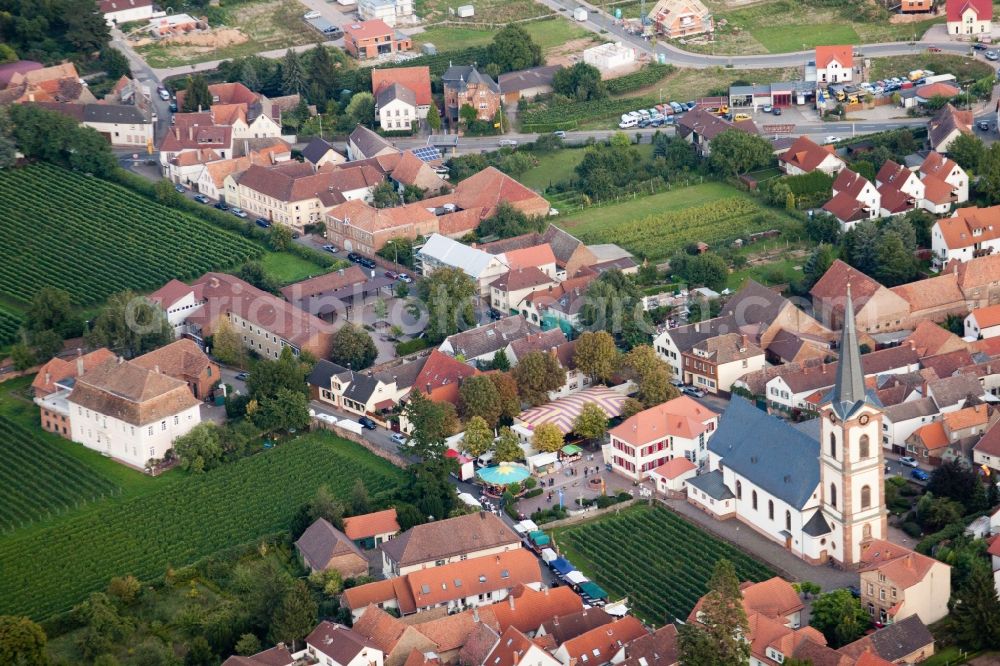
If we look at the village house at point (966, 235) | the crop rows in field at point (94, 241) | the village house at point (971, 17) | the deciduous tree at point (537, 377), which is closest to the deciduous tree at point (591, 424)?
the deciduous tree at point (537, 377)

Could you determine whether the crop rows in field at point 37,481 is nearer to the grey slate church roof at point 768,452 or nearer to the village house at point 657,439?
the village house at point 657,439

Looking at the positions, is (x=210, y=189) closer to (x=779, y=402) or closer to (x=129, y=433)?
(x=129, y=433)

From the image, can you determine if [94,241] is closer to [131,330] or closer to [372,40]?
[131,330]

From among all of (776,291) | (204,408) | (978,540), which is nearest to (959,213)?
(776,291)

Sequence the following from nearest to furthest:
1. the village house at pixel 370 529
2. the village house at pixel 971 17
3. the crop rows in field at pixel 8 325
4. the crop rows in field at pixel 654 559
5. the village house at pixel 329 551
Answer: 1. the crop rows in field at pixel 654 559
2. the village house at pixel 329 551
3. the village house at pixel 370 529
4. the crop rows in field at pixel 8 325
5. the village house at pixel 971 17

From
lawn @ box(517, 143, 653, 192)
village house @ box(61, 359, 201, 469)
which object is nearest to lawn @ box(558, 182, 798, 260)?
lawn @ box(517, 143, 653, 192)

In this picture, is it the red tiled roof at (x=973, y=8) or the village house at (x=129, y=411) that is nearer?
the village house at (x=129, y=411)

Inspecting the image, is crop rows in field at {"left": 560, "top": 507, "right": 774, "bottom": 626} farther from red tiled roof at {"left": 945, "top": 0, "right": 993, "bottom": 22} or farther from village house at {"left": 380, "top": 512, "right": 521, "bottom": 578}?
red tiled roof at {"left": 945, "top": 0, "right": 993, "bottom": 22}
